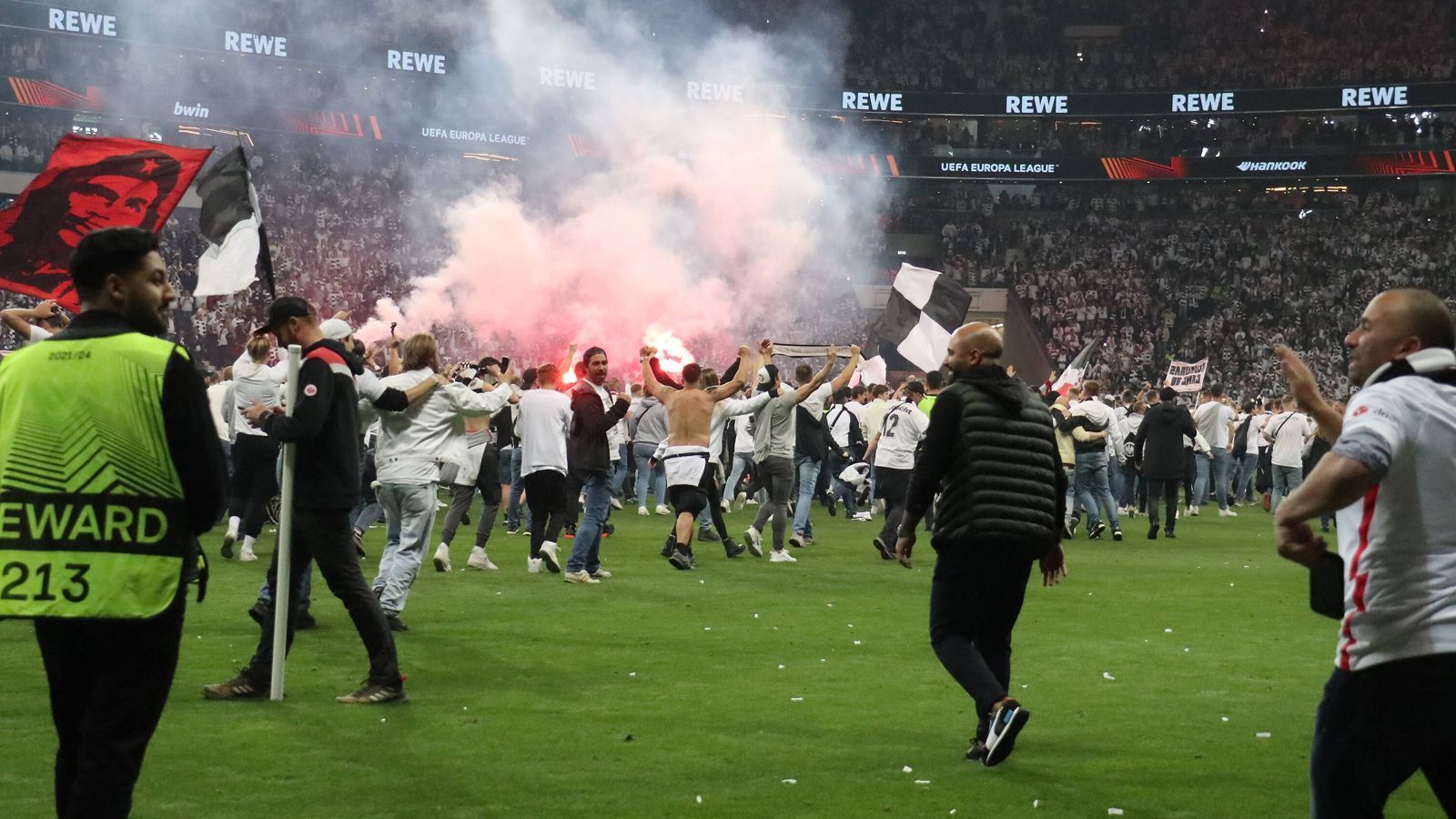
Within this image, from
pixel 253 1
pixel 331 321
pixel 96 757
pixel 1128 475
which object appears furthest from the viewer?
pixel 253 1

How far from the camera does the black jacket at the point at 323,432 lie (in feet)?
23.7

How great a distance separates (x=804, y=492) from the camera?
17250 mm

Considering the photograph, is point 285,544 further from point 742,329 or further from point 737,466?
point 742,329

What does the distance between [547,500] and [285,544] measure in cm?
628

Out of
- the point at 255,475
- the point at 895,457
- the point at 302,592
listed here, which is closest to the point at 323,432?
the point at 302,592

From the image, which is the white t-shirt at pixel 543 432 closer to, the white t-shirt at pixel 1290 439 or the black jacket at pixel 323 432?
the black jacket at pixel 323 432

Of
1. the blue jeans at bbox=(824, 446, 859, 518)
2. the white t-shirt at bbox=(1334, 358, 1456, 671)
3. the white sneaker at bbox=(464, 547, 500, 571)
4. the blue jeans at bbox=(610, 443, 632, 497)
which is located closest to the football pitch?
the white sneaker at bbox=(464, 547, 500, 571)

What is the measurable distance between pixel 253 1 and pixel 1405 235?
122 ft

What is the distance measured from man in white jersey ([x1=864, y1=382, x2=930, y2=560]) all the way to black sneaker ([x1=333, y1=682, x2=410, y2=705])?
8792 millimetres

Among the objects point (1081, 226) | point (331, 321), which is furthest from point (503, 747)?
point (1081, 226)

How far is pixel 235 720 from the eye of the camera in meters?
6.99

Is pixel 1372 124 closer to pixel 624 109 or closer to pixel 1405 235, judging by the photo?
pixel 1405 235

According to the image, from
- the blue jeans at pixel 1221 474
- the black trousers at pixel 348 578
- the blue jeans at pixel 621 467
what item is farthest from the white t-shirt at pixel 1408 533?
the blue jeans at pixel 1221 474

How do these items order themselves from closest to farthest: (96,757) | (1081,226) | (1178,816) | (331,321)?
(96,757)
(1178,816)
(331,321)
(1081,226)
